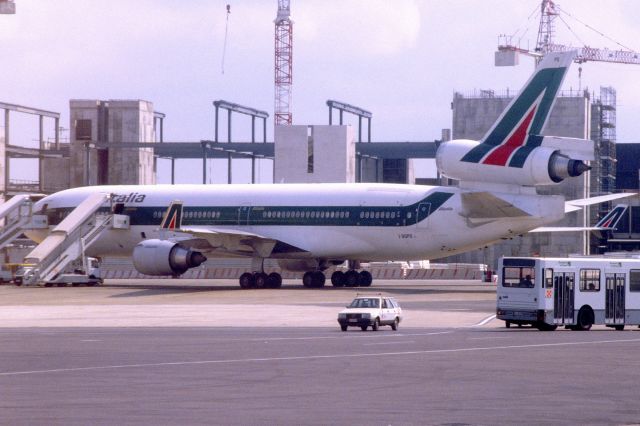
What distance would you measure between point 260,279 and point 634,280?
990 inches

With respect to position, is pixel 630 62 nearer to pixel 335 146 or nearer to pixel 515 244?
pixel 515 244

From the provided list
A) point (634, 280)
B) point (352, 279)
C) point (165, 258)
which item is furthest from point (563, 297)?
point (352, 279)

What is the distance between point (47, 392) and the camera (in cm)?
1973

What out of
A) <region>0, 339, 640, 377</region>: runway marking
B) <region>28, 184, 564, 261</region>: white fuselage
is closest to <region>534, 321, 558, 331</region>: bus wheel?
<region>0, 339, 640, 377</region>: runway marking

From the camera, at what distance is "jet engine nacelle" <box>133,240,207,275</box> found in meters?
58.9

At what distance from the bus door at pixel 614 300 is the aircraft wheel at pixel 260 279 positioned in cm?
2491

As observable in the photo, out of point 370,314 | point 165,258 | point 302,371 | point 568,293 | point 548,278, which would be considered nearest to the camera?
point 302,371

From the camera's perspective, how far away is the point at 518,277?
125 ft

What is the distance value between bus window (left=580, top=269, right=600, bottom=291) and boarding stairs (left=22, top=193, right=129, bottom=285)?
31588 mm

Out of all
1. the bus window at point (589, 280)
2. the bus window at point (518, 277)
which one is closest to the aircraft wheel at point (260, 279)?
the bus window at point (518, 277)

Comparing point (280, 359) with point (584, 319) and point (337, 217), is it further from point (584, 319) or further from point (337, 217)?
point (337, 217)

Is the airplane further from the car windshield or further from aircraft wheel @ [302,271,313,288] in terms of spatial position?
the car windshield

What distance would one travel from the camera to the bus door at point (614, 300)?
128ft

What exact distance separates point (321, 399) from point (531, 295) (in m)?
19.7
